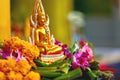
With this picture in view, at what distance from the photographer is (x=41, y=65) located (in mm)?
3619

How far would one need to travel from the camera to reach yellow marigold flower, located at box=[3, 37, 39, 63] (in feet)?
11.6

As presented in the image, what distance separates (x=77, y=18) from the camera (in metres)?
11.1

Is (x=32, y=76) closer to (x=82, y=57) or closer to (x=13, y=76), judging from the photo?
(x=13, y=76)

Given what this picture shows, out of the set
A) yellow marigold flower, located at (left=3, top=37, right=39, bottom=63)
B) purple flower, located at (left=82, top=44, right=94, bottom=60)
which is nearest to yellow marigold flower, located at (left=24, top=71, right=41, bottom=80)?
yellow marigold flower, located at (left=3, top=37, right=39, bottom=63)

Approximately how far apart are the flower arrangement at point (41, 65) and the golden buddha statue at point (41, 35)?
0.06 meters

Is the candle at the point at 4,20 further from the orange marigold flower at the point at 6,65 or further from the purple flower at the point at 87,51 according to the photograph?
the orange marigold flower at the point at 6,65

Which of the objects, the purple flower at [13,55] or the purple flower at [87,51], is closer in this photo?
the purple flower at [13,55]

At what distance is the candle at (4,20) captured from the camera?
439cm

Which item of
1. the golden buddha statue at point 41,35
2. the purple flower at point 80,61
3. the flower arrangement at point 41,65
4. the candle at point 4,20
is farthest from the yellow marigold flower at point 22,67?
the candle at point 4,20

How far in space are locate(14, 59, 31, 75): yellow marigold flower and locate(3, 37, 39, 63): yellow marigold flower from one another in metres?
0.07

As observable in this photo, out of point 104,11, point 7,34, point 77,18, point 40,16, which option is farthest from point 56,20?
point 104,11

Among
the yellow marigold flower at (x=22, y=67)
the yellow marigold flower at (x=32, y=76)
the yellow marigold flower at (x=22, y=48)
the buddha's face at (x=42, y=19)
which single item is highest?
the buddha's face at (x=42, y=19)

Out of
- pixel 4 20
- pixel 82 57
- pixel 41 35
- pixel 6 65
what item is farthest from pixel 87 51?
pixel 4 20

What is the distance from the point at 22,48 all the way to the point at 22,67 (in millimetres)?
131
